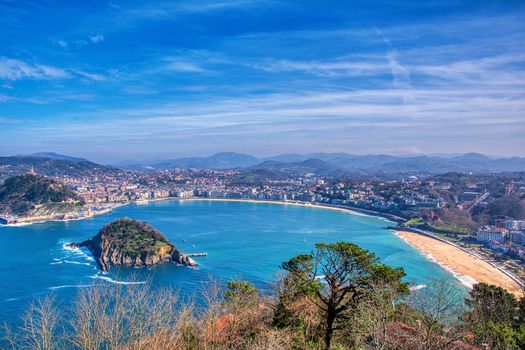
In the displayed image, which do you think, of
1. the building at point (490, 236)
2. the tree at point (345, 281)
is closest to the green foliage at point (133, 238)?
the tree at point (345, 281)

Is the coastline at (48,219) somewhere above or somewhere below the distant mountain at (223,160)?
below

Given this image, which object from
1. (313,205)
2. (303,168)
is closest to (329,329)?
(313,205)

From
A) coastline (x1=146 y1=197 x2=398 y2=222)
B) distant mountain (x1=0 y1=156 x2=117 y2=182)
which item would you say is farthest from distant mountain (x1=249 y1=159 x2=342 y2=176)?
coastline (x1=146 y1=197 x2=398 y2=222)

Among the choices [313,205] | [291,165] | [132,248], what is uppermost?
[291,165]

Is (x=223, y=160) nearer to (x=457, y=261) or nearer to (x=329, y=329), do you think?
(x=457, y=261)

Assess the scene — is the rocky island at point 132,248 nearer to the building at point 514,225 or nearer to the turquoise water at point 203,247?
the turquoise water at point 203,247

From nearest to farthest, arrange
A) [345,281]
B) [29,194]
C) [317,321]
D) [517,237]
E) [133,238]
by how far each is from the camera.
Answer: [345,281] → [317,321] → [133,238] → [517,237] → [29,194]

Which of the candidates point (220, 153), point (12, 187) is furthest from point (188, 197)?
point (220, 153)
